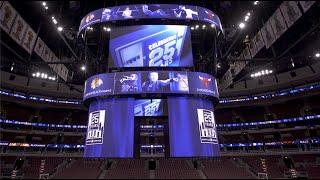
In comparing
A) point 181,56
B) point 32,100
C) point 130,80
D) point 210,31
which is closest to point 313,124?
point 210,31

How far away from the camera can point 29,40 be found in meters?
21.2

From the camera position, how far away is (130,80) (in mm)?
24297

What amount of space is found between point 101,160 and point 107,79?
26.2 ft

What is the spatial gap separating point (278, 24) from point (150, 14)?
41.0ft

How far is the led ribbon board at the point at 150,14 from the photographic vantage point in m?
26.0

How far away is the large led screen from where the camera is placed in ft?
78.4

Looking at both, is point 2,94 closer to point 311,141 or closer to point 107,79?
point 107,79

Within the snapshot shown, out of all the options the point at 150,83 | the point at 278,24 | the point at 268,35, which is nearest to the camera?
the point at 278,24

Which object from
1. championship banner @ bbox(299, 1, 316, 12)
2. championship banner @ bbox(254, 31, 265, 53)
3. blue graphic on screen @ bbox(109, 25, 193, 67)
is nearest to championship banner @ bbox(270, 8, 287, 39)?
championship banner @ bbox(254, 31, 265, 53)

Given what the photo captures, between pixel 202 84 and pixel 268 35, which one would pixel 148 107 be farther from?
pixel 268 35

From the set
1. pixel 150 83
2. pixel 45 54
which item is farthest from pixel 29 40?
pixel 150 83

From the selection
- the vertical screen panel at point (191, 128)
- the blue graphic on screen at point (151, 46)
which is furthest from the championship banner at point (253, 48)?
the vertical screen panel at point (191, 128)

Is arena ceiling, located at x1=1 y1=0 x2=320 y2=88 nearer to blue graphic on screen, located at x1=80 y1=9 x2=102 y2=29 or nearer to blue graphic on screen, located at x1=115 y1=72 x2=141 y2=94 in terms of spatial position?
blue graphic on screen, located at x1=80 y1=9 x2=102 y2=29

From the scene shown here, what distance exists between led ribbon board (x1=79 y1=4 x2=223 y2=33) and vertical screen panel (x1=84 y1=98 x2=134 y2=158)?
8.36 metres
